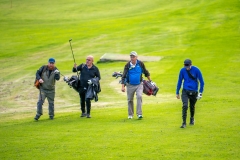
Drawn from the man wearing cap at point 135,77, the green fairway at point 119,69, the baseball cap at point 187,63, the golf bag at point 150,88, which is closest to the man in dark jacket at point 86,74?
the green fairway at point 119,69

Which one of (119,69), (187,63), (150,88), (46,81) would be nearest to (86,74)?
(46,81)

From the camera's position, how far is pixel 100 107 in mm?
25625

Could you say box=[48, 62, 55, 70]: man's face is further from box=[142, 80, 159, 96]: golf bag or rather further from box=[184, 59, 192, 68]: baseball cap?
box=[184, 59, 192, 68]: baseball cap

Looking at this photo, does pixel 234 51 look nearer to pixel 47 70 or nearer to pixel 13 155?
pixel 47 70

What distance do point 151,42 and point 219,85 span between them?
1999 centimetres

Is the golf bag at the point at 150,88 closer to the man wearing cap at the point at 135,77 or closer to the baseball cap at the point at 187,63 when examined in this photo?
the man wearing cap at the point at 135,77

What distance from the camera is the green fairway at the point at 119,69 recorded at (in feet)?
52.1

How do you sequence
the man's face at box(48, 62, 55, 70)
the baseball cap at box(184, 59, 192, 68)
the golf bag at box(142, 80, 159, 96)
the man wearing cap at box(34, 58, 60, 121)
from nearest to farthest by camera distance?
the baseball cap at box(184, 59, 192, 68) → the golf bag at box(142, 80, 159, 96) → the man's face at box(48, 62, 55, 70) → the man wearing cap at box(34, 58, 60, 121)

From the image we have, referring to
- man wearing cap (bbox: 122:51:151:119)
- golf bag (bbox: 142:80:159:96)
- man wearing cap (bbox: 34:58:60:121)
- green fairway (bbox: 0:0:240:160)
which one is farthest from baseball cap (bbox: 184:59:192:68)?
man wearing cap (bbox: 34:58:60:121)

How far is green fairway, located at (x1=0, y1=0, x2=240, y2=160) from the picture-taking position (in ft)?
52.1

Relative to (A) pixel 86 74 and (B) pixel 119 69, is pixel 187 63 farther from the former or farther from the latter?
(B) pixel 119 69

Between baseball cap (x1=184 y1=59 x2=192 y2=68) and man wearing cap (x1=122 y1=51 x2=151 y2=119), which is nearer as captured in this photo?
baseball cap (x1=184 y1=59 x2=192 y2=68)

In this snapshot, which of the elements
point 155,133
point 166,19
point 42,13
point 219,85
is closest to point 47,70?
point 155,133

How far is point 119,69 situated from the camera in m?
38.0
